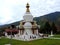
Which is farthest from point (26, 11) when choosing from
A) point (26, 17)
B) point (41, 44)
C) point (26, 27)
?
point (41, 44)

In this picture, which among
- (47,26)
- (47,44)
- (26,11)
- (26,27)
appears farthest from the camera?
(47,26)

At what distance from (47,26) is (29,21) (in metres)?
30.4

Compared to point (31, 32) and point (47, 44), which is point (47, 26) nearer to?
point (31, 32)

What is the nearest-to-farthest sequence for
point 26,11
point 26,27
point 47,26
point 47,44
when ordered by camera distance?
point 47,44 → point 26,27 → point 26,11 → point 47,26

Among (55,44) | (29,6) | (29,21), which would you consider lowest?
(55,44)

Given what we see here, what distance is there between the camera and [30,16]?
71562 millimetres

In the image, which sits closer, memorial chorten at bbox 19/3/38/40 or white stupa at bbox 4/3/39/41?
white stupa at bbox 4/3/39/41

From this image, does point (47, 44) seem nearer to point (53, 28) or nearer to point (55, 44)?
point (55, 44)

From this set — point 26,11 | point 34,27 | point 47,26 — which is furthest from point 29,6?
point 47,26

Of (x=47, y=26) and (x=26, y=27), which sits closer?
(x=26, y=27)

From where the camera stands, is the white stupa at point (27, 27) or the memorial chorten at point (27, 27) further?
the memorial chorten at point (27, 27)

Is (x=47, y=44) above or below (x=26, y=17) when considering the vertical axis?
below

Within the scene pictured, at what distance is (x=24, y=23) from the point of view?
232ft

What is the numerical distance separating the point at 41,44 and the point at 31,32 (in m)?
23.4
